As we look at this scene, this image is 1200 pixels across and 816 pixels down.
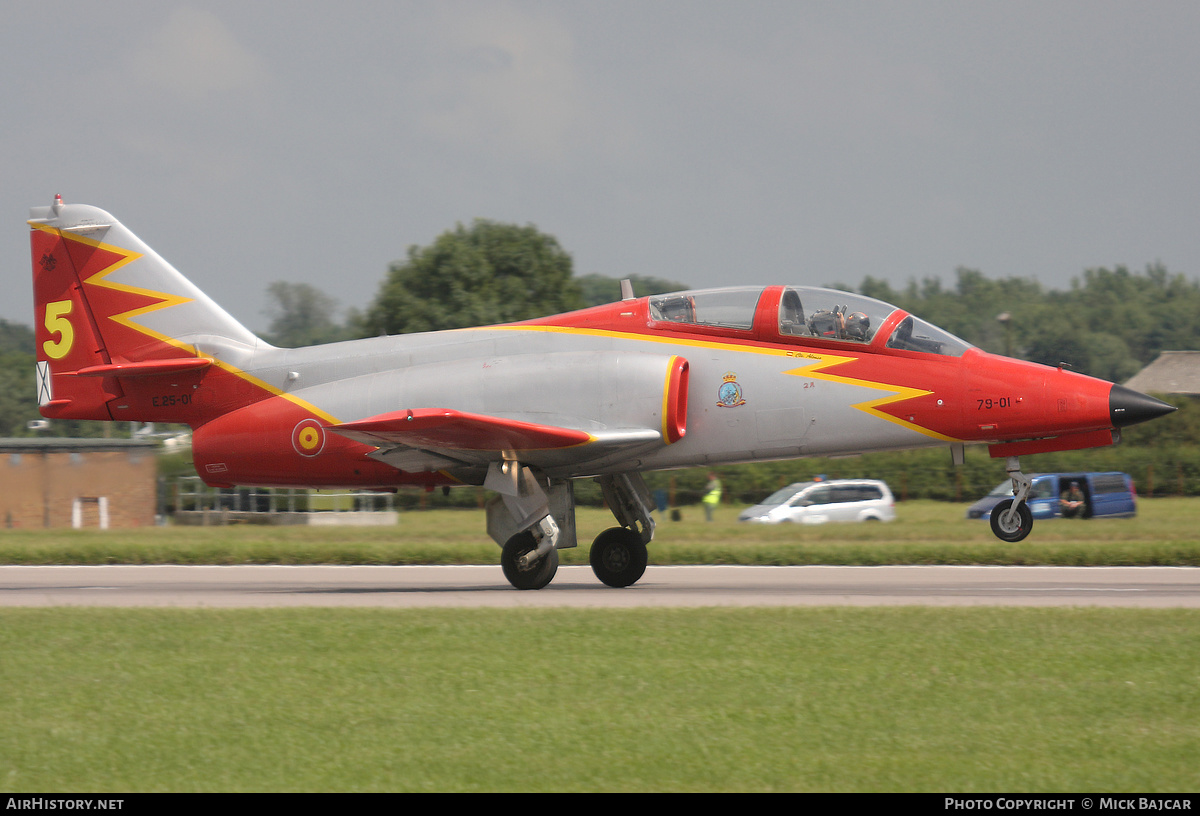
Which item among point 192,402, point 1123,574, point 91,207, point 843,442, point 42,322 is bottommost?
point 1123,574

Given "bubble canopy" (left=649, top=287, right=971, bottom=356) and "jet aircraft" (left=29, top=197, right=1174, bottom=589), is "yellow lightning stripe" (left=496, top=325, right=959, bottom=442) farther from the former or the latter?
"bubble canopy" (left=649, top=287, right=971, bottom=356)

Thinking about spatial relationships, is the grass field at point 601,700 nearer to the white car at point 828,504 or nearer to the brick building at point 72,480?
the brick building at point 72,480

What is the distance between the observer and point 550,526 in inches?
547

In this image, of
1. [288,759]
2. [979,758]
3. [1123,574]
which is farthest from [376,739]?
[1123,574]

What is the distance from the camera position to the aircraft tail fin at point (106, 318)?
15648 millimetres

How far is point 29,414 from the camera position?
192 feet

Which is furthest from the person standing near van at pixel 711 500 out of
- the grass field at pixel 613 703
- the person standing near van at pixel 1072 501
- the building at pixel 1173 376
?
the building at pixel 1173 376

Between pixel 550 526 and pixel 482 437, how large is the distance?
1415 millimetres

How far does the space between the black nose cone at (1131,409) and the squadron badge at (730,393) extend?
4.01m

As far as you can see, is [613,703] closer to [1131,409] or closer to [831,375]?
[831,375]

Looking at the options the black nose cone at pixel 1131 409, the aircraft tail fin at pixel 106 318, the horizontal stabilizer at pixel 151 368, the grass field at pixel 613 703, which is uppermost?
the aircraft tail fin at pixel 106 318

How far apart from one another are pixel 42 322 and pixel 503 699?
11.4m

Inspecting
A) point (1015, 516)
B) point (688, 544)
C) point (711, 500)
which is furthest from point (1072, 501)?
point (1015, 516)

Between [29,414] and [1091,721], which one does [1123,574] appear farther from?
[29,414]
